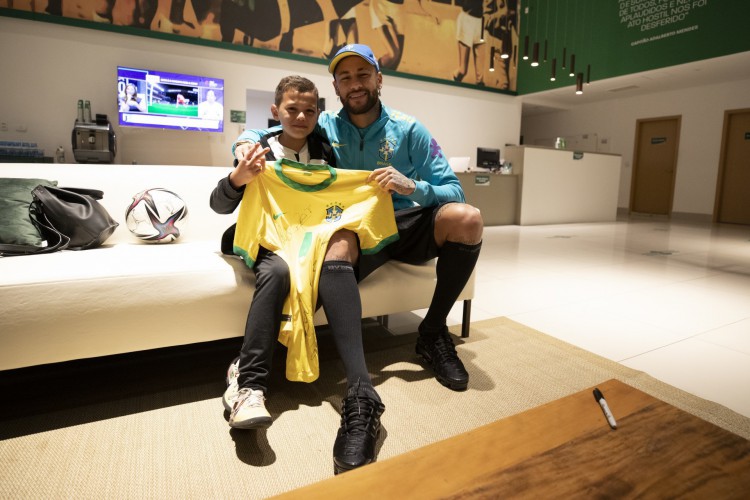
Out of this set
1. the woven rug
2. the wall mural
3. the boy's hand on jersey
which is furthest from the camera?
the wall mural

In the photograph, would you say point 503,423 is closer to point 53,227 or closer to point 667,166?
point 53,227

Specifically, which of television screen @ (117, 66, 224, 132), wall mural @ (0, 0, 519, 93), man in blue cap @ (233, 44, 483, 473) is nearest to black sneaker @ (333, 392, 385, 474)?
man in blue cap @ (233, 44, 483, 473)

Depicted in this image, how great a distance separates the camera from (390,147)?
5.62 ft

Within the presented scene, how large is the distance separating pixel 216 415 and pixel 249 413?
0.26 m

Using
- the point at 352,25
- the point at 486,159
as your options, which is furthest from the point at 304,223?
the point at 486,159

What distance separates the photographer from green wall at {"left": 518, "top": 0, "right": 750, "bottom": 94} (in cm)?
620

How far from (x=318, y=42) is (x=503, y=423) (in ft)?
22.9

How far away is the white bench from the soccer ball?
3.0 inches

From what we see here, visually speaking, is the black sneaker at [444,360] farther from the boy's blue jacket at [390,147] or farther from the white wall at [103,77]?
the white wall at [103,77]

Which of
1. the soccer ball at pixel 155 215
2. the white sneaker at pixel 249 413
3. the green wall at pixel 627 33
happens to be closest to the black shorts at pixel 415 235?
the white sneaker at pixel 249 413

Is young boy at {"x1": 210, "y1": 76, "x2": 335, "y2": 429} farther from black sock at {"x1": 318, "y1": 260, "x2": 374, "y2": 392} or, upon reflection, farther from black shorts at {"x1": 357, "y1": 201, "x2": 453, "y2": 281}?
black shorts at {"x1": 357, "y1": 201, "x2": 453, "y2": 281}

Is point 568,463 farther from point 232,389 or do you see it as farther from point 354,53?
point 354,53

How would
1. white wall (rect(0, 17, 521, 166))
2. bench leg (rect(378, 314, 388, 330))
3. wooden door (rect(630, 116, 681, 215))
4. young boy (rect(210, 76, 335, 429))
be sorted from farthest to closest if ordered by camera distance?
wooden door (rect(630, 116, 681, 215)) < white wall (rect(0, 17, 521, 166)) < bench leg (rect(378, 314, 388, 330)) < young boy (rect(210, 76, 335, 429))

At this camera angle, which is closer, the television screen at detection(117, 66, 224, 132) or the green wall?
the television screen at detection(117, 66, 224, 132)
